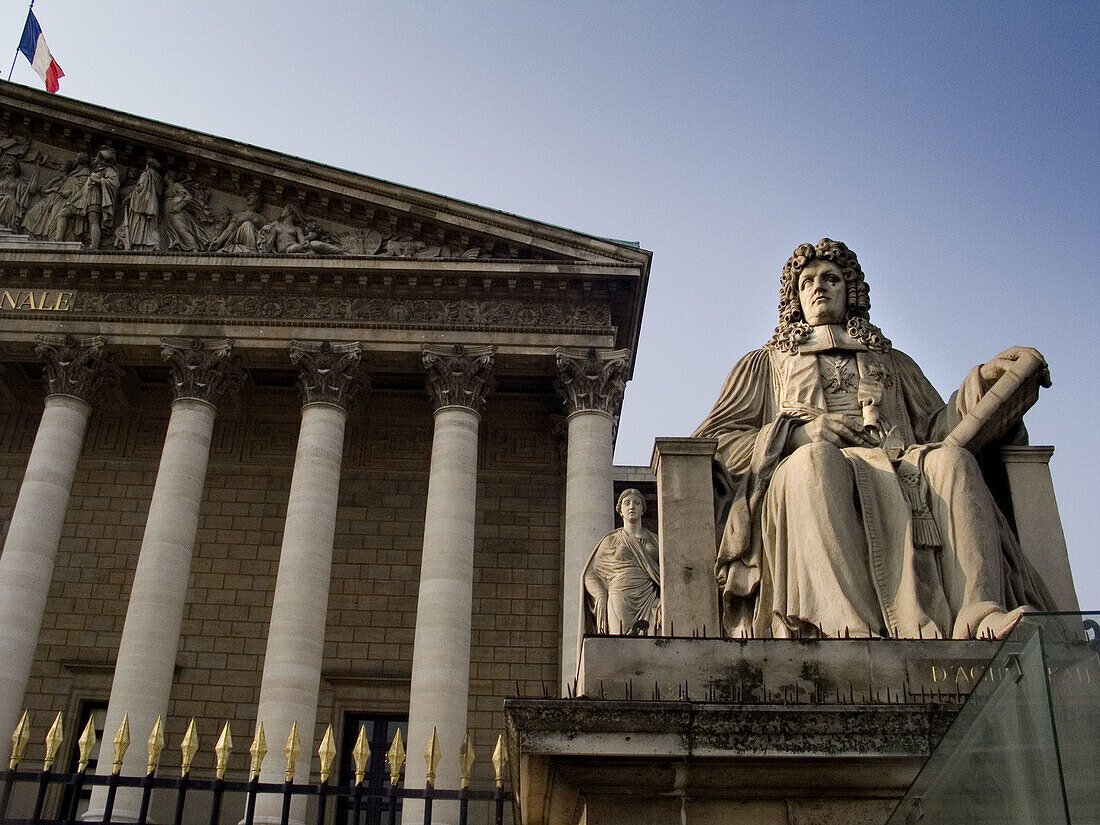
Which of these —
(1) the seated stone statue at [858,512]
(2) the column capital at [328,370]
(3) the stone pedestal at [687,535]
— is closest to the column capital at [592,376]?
(2) the column capital at [328,370]

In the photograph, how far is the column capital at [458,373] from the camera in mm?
17938

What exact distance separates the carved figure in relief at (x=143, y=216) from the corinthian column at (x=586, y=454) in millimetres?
6884

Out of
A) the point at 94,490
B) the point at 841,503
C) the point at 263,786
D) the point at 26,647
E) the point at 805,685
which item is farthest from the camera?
the point at 94,490

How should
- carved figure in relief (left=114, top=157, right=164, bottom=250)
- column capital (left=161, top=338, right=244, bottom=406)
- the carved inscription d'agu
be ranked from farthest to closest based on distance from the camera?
carved figure in relief (left=114, top=157, right=164, bottom=250) < the carved inscription d'agu < column capital (left=161, top=338, right=244, bottom=406)

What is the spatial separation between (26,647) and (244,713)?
11.4 feet

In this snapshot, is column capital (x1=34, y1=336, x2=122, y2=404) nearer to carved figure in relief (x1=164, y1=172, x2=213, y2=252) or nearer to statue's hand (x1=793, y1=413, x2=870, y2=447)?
carved figure in relief (x1=164, y1=172, x2=213, y2=252)

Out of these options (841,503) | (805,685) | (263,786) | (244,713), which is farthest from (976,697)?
(244,713)

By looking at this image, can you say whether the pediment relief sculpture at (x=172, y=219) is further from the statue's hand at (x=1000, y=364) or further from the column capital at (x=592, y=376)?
the statue's hand at (x=1000, y=364)

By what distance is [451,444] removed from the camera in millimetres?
17375

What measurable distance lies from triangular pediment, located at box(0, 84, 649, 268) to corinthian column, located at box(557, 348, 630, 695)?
182cm

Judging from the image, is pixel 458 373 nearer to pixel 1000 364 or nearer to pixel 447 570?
pixel 447 570

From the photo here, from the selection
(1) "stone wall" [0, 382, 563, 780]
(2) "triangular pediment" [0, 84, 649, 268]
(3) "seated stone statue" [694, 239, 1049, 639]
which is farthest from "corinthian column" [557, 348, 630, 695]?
(3) "seated stone statue" [694, 239, 1049, 639]

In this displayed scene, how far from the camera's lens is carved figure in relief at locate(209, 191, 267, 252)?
1942 centimetres

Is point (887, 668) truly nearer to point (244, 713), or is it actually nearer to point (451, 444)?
point (451, 444)
